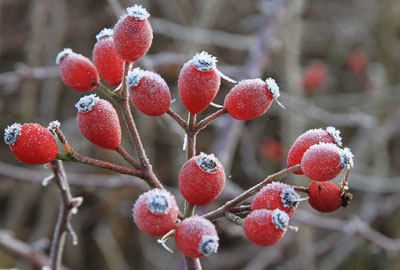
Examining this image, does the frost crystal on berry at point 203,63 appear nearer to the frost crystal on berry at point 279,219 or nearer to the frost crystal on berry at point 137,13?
the frost crystal on berry at point 137,13

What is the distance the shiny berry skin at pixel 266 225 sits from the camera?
1.00 metres

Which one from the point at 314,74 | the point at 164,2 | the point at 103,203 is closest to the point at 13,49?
the point at 164,2

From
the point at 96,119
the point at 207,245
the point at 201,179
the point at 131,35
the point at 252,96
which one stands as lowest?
the point at 207,245

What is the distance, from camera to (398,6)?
13.3ft

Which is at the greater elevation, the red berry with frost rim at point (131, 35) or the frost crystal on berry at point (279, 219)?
the red berry with frost rim at point (131, 35)

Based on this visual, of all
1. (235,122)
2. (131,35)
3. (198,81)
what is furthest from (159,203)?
Answer: (235,122)

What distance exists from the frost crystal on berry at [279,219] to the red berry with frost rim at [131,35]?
0.54 m

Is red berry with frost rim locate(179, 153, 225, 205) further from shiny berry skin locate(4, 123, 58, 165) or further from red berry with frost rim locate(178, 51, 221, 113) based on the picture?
shiny berry skin locate(4, 123, 58, 165)

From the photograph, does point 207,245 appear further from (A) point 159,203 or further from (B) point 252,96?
(B) point 252,96

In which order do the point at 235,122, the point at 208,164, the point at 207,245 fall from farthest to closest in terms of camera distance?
the point at 235,122 → the point at 208,164 → the point at 207,245

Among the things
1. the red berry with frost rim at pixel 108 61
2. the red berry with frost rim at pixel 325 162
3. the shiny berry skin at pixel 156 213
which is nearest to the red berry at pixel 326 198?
the red berry with frost rim at pixel 325 162

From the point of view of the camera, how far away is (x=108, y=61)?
1.25 metres

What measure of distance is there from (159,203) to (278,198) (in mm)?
279

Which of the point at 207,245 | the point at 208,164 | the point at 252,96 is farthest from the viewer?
the point at 252,96
